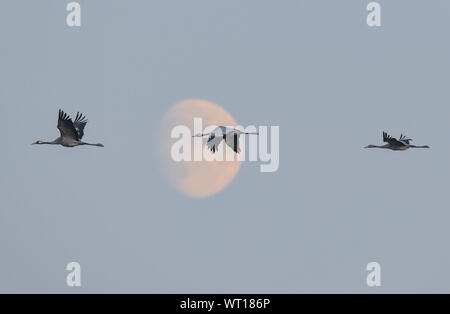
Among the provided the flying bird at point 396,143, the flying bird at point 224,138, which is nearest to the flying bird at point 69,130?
the flying bird at point 224,138

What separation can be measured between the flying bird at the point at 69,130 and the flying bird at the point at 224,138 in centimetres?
604

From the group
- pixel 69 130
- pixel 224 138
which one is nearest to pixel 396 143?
pixel 224 138

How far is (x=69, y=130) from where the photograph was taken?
60.6 metres

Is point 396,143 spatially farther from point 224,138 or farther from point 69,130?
point 69,130

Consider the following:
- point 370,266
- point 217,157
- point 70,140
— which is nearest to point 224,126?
point 217,157

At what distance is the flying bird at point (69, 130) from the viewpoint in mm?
59438

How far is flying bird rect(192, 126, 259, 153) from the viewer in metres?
61.0

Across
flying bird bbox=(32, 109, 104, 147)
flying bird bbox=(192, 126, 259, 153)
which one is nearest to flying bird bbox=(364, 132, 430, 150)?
flying bird bbox=(192, 126, 259, 153)

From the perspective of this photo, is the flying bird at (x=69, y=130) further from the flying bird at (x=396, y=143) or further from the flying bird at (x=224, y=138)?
the flying bird at (x=396, y=143)

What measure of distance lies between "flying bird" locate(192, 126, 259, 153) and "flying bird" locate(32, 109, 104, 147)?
6.04 metres

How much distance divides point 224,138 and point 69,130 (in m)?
7.08

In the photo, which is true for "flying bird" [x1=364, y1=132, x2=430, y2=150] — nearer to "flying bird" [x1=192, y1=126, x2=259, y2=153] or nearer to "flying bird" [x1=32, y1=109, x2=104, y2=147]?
"flying bird" [x1=192, y1=126, x2=259, y2=153]
